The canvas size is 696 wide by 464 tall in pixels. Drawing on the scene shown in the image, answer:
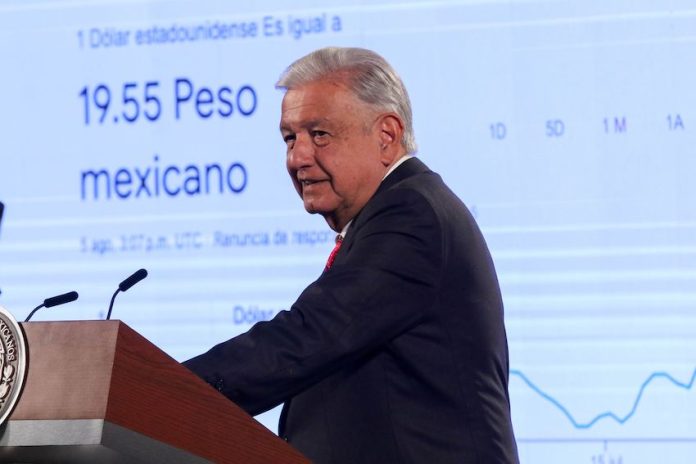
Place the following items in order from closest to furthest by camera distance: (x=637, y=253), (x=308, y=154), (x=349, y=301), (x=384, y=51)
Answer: (x=349, y=301) → (x=308, y=154) → (x=637, y=253) → (x=384, y=51)

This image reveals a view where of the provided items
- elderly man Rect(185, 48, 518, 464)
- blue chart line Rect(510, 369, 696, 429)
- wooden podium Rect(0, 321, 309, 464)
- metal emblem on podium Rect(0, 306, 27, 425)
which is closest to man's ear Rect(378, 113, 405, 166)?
elderly man Rect(185, 48, 518, 464)

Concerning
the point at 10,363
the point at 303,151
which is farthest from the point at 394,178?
the point at 10,363

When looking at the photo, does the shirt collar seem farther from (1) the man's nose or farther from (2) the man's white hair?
(1) the man's nose

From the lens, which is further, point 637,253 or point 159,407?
point 637,253

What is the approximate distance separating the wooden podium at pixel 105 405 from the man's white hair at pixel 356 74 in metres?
0.83

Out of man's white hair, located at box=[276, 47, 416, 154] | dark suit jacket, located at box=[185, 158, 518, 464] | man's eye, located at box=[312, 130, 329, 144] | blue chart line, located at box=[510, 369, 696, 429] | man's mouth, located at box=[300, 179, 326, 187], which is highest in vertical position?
man's white hair, located at box=[276, 47, 416, 154]

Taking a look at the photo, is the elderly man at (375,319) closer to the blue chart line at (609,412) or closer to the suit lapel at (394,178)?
the suit lapel at (394,178)

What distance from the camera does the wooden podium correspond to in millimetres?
1299

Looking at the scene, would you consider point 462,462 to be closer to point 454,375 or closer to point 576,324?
point 454,375

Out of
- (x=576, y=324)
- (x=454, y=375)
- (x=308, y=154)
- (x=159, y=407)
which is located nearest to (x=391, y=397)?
(x=454, y=375)

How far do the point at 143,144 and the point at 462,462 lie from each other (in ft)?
6.99

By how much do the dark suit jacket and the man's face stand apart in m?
0.10

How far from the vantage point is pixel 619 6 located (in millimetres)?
3408

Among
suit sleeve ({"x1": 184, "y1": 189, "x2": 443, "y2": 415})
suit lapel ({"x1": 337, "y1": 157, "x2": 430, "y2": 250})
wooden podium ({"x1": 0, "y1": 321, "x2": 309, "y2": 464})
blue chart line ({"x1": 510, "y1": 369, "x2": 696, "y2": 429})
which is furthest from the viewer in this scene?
blue chart line ({"x1": 510, "y1": 369, "x2": 696, "y2": 429})
